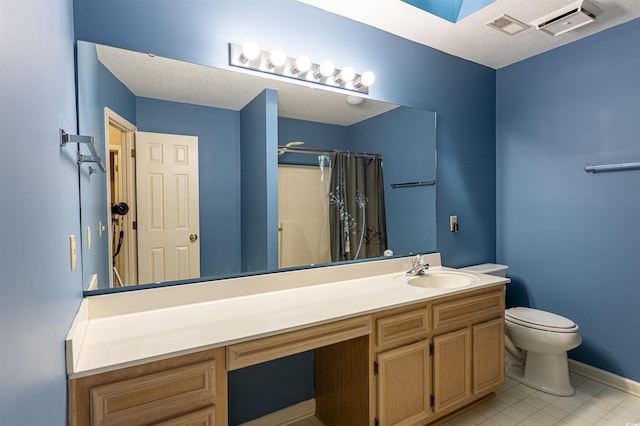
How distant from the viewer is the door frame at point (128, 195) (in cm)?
144

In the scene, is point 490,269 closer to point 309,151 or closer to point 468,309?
point 468,309

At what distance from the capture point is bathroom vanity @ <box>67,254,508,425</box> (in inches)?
41.7

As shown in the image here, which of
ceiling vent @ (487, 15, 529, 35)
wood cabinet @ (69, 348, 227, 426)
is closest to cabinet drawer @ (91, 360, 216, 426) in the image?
wood cabinet @ (69, 348, 227, 426)

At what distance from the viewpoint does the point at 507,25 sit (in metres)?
2.10

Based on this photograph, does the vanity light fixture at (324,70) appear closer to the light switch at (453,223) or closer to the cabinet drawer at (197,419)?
the light switch at (453,223)

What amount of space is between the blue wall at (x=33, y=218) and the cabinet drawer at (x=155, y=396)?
0.12 m

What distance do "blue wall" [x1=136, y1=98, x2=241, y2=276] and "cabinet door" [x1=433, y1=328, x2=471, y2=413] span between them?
1187 millimetres

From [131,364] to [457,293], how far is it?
5.17 ft

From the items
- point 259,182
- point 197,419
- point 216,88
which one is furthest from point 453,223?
point 197,419

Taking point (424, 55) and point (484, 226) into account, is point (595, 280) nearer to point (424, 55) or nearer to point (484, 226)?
point (484, 226)

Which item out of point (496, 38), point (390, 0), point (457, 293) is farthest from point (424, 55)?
point (457, 293)

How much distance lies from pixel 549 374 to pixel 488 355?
23.5 inches

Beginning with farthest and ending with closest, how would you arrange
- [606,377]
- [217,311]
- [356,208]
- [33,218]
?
[606,377] < [356,208] < [217,311] < [33,218]

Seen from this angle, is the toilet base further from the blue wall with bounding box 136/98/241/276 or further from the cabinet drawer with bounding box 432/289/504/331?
the blue wall with bounding box 136/98/241/276
